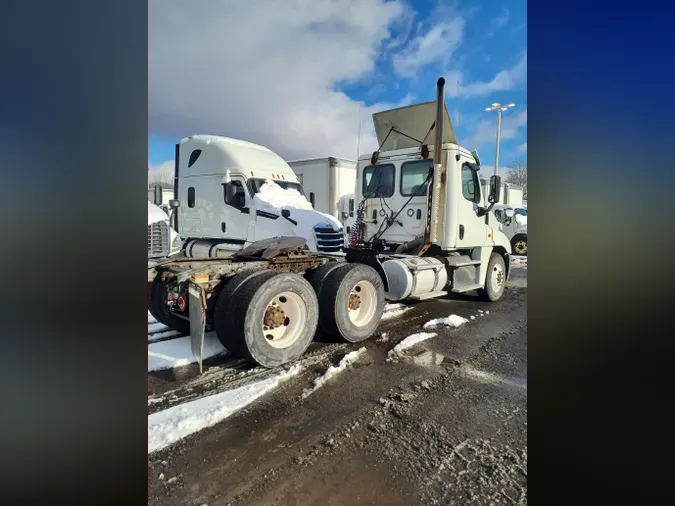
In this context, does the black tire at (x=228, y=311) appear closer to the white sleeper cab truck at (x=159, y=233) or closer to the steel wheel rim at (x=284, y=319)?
the steel wheel rim at (x=284, y=319)

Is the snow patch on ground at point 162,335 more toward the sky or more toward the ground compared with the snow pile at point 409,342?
more toward the sky

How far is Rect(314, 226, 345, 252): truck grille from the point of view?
793 cm

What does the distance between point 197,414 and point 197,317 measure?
110cm

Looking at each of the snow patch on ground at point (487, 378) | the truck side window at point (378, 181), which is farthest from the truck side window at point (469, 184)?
the snow patch on ground at point (487, 378)

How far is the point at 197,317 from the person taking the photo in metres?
4.03

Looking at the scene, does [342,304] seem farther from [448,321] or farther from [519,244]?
[519,244]

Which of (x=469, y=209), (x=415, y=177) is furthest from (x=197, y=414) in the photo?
(x=469, y=209)

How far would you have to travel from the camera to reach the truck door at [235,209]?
8367mm

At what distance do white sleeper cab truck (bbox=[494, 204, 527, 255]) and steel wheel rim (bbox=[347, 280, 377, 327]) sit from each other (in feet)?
38.8

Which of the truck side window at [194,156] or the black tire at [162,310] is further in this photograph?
the truck side window at [194,156]

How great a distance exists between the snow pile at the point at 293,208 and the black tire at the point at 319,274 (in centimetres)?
250

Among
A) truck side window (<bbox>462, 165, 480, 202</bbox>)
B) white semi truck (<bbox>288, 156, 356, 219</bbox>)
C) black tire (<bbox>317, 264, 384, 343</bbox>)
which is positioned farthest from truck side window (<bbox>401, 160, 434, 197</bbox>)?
white semi truck (<bbox>288, 156, 356, 219</bbox>)
